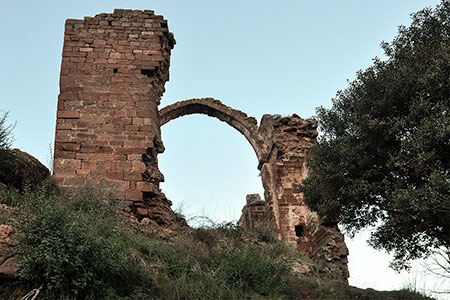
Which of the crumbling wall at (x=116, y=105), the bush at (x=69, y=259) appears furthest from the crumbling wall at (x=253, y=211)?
the bush at (x=69, y=259)

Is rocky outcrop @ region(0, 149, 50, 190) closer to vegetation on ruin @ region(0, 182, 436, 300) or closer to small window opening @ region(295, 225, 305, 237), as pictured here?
vegetation on ruin @ region(0, 182, 436, 300)

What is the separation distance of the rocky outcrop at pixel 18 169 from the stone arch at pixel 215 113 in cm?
843

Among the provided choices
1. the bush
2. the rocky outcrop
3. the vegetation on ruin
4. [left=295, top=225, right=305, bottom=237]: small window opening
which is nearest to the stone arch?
[left=295, top=225, right=305, bottom=237]: small window opening

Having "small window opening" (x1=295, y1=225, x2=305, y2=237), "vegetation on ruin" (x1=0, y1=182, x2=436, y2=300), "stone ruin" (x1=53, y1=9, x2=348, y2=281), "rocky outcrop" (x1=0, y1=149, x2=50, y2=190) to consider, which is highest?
"stone ruin" (x1=53, y1=9, x2=348, y2=281)

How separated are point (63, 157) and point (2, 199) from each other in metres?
2.48

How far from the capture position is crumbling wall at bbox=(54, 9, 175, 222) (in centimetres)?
927

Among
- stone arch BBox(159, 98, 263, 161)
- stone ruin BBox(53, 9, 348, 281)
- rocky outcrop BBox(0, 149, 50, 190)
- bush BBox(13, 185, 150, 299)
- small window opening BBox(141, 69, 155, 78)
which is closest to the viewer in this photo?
bush BBox(13, 185, 150, 299)

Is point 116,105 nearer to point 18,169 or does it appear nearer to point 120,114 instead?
point 120,114

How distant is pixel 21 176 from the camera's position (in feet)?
26.6

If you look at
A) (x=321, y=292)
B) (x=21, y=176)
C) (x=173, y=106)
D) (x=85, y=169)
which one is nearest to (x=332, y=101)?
(x=321, y=292)

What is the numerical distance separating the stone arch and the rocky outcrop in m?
8.43

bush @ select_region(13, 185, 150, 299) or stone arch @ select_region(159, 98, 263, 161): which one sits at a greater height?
stone arch @ select_region(159, 98, 263, 161)

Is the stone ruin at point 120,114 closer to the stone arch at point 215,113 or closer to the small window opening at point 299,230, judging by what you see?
Answer: the small window opening at point 299,230

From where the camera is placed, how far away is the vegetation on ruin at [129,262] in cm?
485
